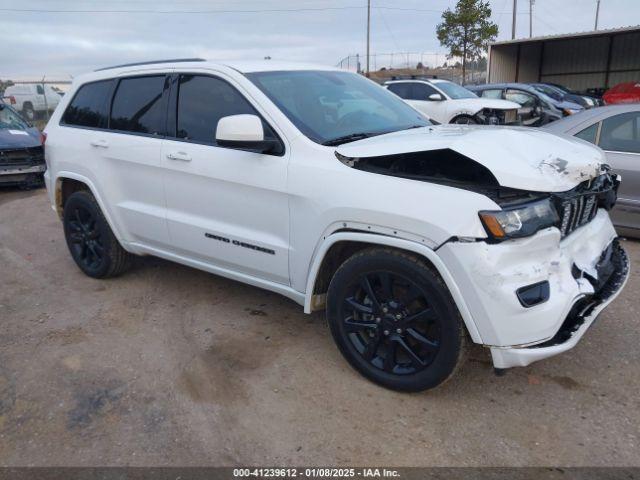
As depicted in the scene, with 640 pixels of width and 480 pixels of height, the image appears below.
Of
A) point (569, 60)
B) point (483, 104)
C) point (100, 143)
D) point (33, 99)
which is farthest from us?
point (569, 60)

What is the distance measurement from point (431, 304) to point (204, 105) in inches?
84.7

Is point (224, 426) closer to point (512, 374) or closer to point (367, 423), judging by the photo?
point (367, 423)

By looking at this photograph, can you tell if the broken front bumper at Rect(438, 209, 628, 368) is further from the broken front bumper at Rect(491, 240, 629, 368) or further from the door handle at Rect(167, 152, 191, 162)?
the door handle at Rect(167, 152, 191, 162)

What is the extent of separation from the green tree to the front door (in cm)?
2657

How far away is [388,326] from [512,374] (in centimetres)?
91

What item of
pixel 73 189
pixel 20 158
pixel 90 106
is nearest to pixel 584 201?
pixel 90 106

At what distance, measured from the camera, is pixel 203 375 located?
3.43 metres

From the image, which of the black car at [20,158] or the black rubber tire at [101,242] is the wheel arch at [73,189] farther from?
the black car at [20,158]

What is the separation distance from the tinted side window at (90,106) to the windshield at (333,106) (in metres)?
1.70

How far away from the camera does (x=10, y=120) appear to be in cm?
1081

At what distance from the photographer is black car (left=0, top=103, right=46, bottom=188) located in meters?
9.79

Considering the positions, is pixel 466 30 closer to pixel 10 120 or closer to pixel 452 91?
pixel 452 91

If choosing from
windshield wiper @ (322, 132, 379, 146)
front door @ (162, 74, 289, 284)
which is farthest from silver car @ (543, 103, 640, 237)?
front door @ (162, 74, 289, 284)

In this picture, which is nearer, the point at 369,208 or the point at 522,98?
the point at 369,208
